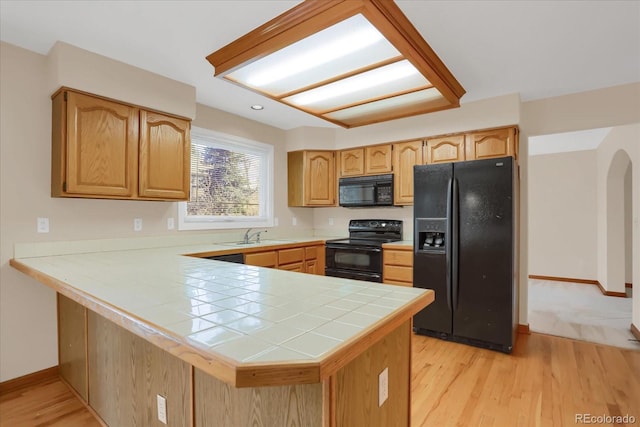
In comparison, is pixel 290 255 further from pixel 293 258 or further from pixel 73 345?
pixel 73 345

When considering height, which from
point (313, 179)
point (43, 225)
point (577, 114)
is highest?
point (577, 114)

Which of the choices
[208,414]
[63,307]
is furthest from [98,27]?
[208,414]

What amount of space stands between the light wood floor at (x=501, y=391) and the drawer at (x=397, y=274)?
736mm

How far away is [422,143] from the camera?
373 cm

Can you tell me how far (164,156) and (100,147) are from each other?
1.61 ft

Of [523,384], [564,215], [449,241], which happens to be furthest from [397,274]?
[564,215]

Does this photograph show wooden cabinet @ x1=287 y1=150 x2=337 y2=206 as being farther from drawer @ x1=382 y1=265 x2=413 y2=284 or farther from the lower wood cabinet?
the lower wood cabinet

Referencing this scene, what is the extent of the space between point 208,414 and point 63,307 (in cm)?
191

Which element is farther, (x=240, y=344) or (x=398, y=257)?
(x=398, y=257)

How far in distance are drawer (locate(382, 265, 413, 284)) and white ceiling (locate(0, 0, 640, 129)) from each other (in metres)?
1.96

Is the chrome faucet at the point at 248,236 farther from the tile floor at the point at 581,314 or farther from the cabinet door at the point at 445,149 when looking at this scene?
the tile floor at the point at 581,314

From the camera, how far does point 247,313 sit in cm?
100

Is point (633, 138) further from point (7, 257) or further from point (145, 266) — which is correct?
point (7, 257)

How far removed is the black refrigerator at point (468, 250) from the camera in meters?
2.80
